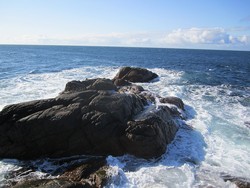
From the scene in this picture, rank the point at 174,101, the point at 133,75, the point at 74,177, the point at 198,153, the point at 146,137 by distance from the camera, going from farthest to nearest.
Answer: the point at 133,75
the point at 174,101
the point at 198,153
the point at 146,137
the point at 74,177

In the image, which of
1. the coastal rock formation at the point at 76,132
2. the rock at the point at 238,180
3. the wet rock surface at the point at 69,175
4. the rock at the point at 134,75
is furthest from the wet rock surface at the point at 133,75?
the rock at the point at 238,180

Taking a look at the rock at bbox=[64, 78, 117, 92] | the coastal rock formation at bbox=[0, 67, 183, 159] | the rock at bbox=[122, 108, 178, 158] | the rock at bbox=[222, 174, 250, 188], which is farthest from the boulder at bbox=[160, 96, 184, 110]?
the rock at bbox=[222, 174, 250, 188]

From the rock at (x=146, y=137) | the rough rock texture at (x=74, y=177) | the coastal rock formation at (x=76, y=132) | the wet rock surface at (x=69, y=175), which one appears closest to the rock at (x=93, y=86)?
the coastal rock formation at (x=76, y=132)

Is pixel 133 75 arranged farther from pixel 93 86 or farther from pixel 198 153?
pixel 198 153

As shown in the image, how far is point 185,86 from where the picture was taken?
32.9m

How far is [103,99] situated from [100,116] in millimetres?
1466

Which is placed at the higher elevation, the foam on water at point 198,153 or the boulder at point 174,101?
the boulder at point 174,101

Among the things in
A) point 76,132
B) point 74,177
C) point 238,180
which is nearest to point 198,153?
point 238,180

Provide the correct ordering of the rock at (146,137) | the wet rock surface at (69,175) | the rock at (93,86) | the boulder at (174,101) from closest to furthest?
the wet rock surface at (69,175)
the rock at (146,137)
the rock at (93,86)
the boulder at (174,101)

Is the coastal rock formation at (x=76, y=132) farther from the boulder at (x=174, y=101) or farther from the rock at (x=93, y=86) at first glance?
the boulder at (x=174, y=101)

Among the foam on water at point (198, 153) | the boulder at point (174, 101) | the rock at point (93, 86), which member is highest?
the rock at point (93, 86)

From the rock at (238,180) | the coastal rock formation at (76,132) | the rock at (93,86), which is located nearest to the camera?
the rock at (238,180)

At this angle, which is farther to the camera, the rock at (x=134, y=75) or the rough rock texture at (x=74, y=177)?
the rock at (x=134, y=75)

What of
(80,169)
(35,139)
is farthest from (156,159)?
(35,139)
